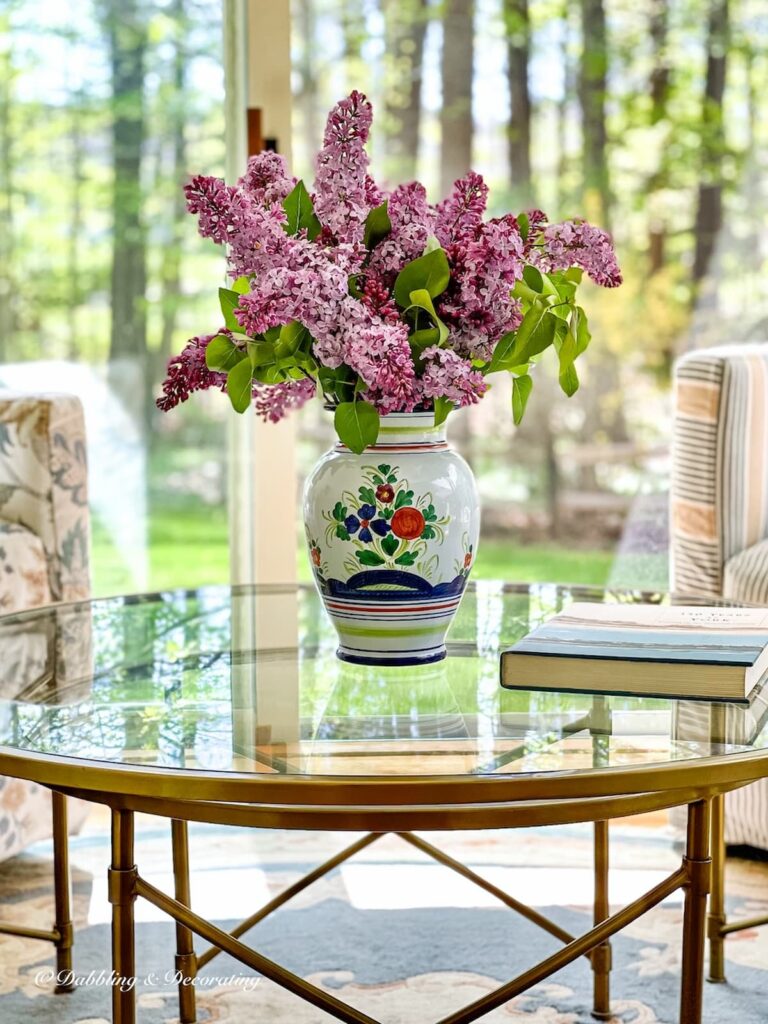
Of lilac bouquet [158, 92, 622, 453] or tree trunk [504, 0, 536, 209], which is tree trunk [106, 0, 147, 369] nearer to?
tree trunk [504, 0, 536, 209]

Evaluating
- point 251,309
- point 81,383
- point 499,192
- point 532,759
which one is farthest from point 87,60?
point 532,759

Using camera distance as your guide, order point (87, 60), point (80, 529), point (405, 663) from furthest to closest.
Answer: point (87, 60) < point (80, 529) < point (405, 663)

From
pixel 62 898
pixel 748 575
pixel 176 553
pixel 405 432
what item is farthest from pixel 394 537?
pixel 176 553

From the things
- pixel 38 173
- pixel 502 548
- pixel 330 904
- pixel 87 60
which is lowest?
pixel 330 904

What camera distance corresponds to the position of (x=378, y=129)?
318cm

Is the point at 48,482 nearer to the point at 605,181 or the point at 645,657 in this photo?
the point at 645,657

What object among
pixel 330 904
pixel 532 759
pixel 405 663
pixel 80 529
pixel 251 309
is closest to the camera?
pixel 532 759

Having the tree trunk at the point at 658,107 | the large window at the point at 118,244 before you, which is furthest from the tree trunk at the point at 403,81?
the tree trunk at the point at 658,107

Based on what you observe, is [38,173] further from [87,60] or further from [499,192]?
[499,192]

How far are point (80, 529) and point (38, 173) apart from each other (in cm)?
98

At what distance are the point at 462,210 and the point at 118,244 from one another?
168cm

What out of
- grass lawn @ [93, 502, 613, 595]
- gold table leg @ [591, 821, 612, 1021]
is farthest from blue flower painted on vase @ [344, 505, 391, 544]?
grass lawn @ [93, 502, 613, 595]

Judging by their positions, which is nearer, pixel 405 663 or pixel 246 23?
pixel 405 663

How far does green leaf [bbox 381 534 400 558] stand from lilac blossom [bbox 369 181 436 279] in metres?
0.27
